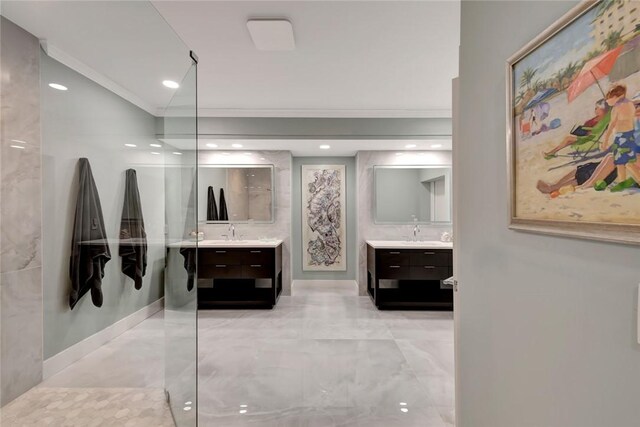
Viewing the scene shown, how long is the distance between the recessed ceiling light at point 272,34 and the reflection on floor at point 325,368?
2542mm

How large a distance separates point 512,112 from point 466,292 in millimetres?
771

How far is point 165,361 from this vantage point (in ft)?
6.54

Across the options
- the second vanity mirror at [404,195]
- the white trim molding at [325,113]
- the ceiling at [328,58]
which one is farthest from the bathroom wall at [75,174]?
the second vanity mirror at [404,195]

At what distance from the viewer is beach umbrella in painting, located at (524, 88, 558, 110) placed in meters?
0.84

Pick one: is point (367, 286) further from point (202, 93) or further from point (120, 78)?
point (120, 78)

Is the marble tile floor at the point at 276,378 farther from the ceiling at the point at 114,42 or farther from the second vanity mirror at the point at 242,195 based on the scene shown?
the second vanity mirror at the point at 242,195

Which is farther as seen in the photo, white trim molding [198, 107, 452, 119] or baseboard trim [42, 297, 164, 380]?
white trim molding [198, 107, 452, 119]

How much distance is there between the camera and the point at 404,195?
16.3 feet

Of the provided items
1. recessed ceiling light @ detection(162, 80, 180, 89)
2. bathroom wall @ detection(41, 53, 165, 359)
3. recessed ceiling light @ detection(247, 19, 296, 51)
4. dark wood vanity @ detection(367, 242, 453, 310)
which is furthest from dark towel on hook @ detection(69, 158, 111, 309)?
dark wood vanity @ detection(367, 242, 453, 310)

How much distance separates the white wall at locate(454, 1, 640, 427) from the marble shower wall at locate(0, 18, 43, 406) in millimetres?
1745

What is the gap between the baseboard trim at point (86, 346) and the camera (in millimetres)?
1419

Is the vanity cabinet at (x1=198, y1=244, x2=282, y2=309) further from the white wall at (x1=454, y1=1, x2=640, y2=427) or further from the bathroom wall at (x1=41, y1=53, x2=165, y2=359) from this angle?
the white wall at (x1=454, y1=1, x2=640, y2=427)

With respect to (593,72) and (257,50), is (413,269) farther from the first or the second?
(593,72)

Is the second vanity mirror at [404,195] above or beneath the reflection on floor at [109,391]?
above
